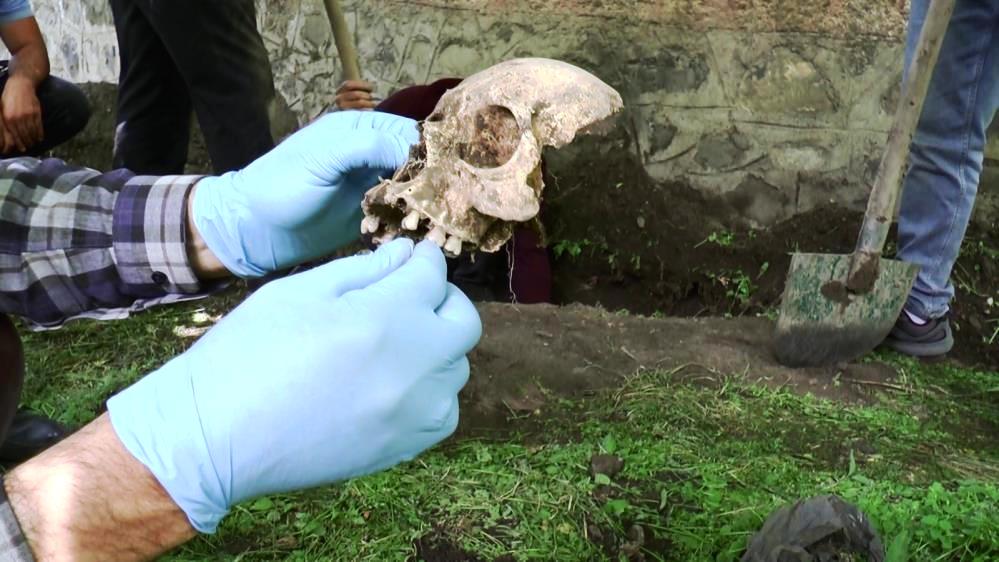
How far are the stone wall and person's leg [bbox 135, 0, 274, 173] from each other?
1.16m

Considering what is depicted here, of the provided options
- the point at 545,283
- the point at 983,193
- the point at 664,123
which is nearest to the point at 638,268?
the point at 545,283

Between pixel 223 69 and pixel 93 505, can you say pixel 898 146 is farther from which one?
pixel 93 505

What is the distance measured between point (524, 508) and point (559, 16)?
2355 mm

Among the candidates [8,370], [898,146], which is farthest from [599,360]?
[8,370]

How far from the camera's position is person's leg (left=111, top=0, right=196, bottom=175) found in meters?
2.84

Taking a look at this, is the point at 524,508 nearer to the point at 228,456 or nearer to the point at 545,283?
the point at 228,456

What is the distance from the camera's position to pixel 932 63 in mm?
2248

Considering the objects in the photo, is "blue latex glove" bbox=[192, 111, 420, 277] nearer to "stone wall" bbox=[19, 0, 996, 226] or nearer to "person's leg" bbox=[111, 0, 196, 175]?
"person's leg" bbox=[111, 0, 196, 175]

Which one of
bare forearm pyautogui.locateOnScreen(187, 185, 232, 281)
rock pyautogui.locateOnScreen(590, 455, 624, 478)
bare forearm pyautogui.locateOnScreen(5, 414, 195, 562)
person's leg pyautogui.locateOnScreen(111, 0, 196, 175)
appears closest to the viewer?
bare forearm pyautogui.locateOnScreen(5, 414, 195, 562)

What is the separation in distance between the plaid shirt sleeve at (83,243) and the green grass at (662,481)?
0.58m

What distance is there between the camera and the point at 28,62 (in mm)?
2574

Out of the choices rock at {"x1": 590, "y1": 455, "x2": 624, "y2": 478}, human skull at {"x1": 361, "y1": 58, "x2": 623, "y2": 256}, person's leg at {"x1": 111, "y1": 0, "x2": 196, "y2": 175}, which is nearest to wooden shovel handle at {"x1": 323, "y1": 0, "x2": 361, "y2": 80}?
person's leg at {"x1": 111, "y1": 0, "x2": 196, "y2": 175}

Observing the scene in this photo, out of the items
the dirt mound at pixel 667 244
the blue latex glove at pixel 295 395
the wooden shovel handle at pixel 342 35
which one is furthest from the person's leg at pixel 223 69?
the blue latex glove at pixel 295 395

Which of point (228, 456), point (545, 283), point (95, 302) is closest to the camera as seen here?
point (228, 456)
